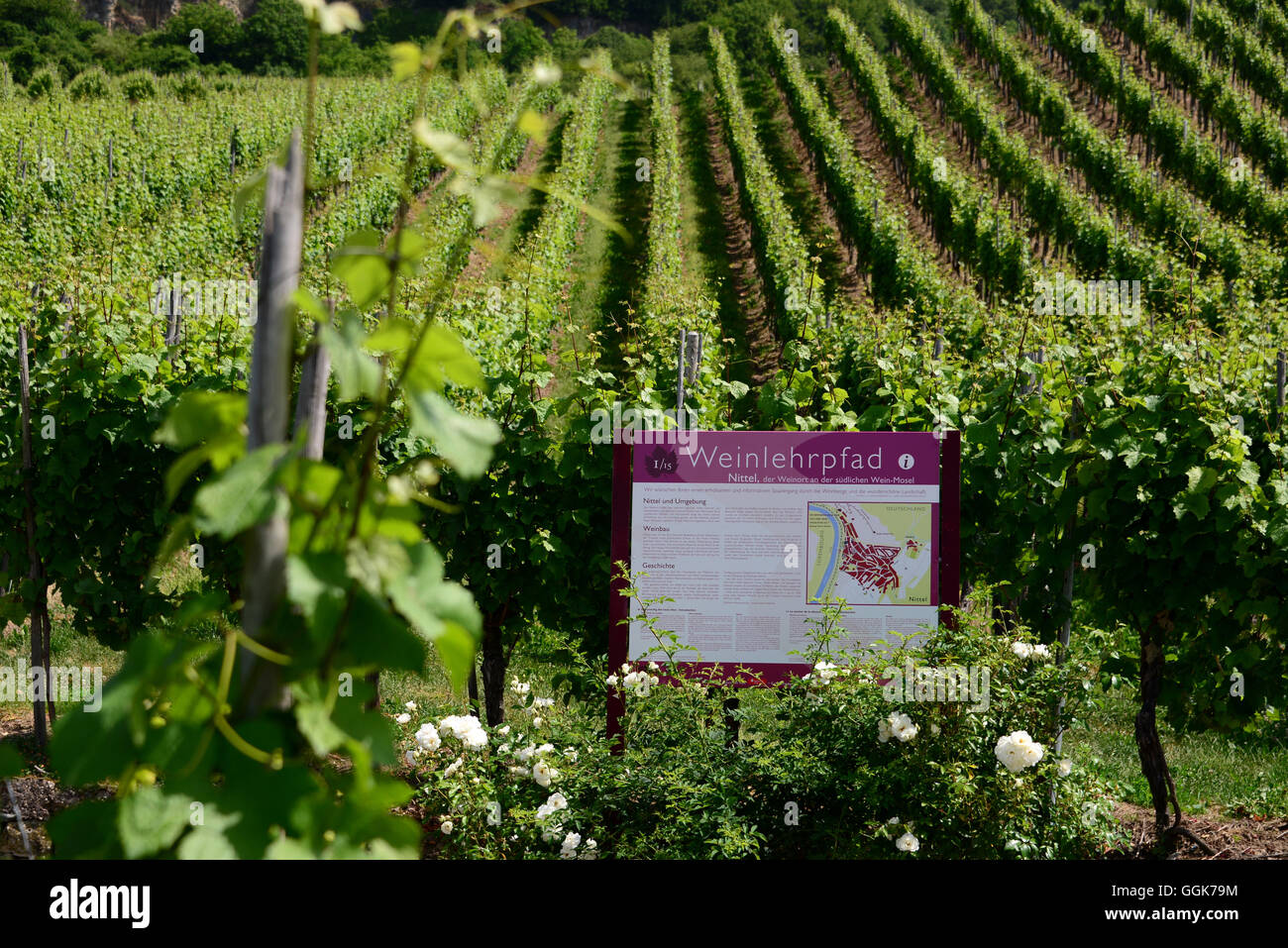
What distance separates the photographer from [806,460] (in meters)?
3.93

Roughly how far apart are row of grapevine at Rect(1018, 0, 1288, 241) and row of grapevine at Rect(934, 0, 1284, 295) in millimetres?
577

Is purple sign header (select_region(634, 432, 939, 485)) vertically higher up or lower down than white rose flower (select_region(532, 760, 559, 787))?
higher up

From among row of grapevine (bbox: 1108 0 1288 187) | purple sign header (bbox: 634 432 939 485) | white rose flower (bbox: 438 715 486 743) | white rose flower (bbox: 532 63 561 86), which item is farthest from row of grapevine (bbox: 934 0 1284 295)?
white rose flower (bbox: 532 63 561 86)

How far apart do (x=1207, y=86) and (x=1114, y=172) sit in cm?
807

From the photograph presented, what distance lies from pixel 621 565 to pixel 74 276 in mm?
5275

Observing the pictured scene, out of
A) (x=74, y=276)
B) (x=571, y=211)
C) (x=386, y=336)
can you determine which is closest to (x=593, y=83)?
(x=571, y=211)

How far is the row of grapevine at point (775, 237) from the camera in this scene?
11984 millimetres

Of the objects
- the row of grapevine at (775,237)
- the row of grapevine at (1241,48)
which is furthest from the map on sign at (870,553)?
the row of grapevine at (1241,48)

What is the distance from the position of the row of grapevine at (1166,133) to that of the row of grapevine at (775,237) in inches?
333

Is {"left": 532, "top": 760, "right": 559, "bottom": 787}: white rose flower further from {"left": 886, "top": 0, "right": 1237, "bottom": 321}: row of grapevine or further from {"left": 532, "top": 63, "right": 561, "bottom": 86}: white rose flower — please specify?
{"left": 886, "top": 0, "right": 1237, "bottom": 321}: row of grapevine

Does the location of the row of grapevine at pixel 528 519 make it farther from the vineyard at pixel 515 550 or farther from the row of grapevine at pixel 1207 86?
the row of grapevine at pixel 1207 86

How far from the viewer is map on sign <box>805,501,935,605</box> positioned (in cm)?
387

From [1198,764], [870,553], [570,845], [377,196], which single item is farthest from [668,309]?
[377,196]

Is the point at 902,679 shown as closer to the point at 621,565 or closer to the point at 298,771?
the point at 621,565
